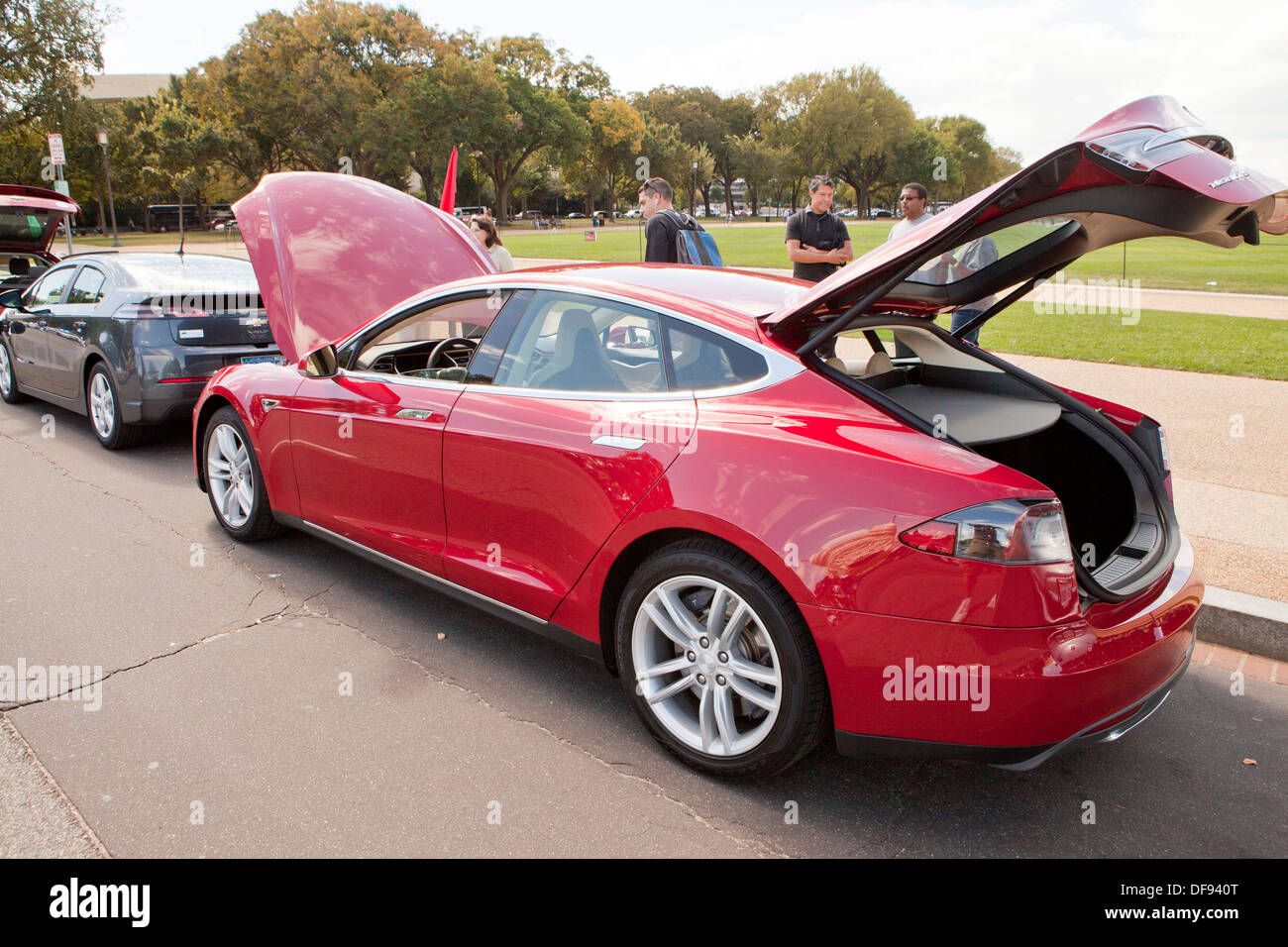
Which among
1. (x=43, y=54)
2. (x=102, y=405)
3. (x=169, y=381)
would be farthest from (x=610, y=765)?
(x=43, y=54)

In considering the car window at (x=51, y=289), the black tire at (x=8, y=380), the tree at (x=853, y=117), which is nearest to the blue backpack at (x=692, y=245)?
the car window at (x=51, y=289)

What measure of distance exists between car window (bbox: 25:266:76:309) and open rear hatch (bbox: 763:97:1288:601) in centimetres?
742

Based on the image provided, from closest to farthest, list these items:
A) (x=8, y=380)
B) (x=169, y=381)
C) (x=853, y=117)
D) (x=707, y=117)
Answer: (x=169, y=381) < (x=8, y=380) < (x=853, y=117) < (x=707, y=117)

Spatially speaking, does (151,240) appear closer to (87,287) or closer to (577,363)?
(87,287)

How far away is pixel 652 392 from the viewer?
3.00 m

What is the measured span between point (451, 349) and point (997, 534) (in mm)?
3025

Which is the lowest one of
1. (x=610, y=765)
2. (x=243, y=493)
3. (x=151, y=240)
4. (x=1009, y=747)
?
(x=610, y=765)

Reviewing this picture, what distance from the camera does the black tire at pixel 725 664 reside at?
8.48ft

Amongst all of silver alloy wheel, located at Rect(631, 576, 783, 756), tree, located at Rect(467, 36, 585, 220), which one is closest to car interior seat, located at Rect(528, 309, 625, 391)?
silver alloy wheel, located at Rect(631, 576, 783, 756)

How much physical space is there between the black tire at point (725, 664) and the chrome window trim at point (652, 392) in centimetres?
48

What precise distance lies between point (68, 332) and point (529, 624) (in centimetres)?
632
